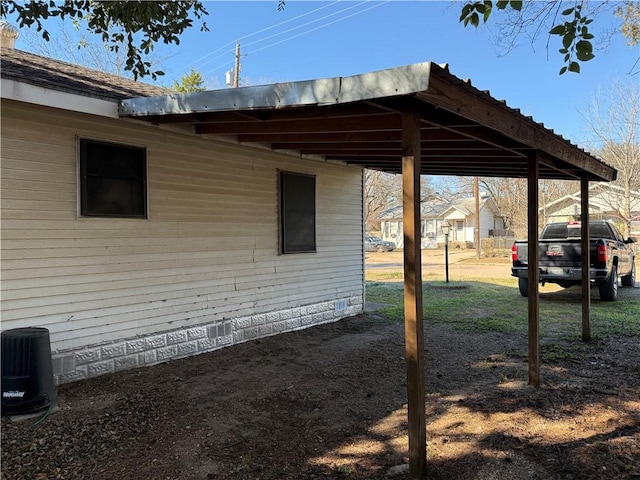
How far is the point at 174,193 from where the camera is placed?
205 inches

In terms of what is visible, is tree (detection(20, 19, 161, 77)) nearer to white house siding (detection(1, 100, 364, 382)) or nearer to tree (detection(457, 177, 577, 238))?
white house siding (detection(1, 100, 364, 382))

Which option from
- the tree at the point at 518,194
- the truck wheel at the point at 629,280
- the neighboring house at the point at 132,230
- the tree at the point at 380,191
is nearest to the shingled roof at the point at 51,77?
the neighboring house at the point at 132,230

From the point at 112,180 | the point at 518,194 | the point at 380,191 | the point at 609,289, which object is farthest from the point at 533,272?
the point at 380,191

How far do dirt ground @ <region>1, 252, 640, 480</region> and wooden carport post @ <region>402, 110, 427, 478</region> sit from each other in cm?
20

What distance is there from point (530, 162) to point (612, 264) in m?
6.50

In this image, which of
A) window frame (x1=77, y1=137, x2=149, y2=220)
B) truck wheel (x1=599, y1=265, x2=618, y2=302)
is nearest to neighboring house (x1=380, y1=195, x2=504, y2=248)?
truck wheel (x1=599, y1=265, x2=618, y2=302)

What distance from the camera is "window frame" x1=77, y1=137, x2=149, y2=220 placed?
433 cm

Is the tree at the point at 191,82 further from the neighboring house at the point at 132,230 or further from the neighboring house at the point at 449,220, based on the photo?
the neighboring house at the point at 449,220

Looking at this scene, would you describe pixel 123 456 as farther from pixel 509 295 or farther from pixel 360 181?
pixel 509 295

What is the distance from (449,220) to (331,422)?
38.8 metres

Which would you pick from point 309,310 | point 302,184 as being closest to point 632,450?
point 309,310

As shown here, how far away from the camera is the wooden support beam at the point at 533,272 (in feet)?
13.8

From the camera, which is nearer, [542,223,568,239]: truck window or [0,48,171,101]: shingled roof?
[0,48,171,101]: shingled roof

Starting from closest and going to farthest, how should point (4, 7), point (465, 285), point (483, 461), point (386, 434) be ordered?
point (483, 461)
point (386, 434)
point (4, 7)
point (465, 285)
